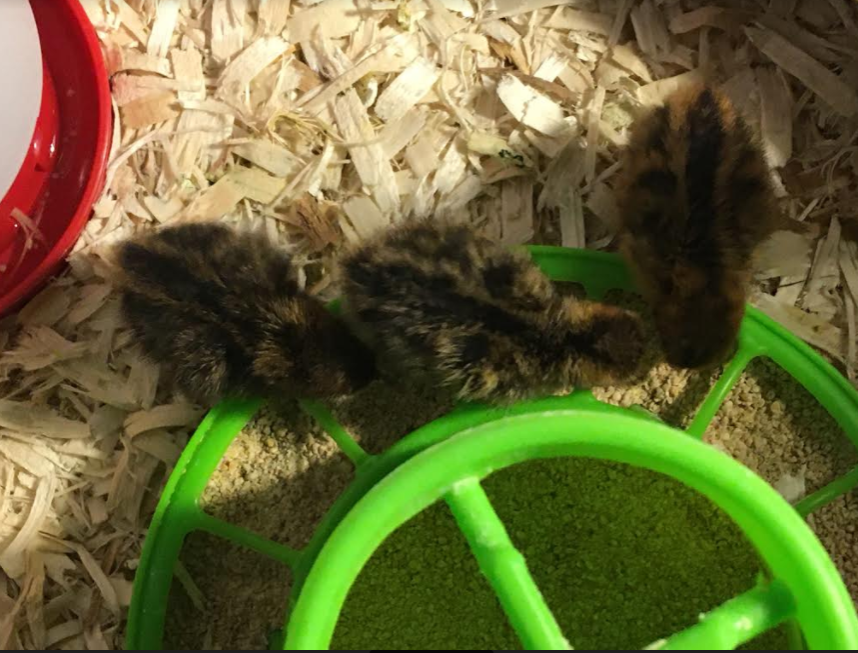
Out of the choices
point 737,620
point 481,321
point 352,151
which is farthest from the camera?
point 352,151

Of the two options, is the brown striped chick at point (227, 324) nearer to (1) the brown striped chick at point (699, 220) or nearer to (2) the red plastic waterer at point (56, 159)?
(2) the red plastic waterer at point (56, 159)

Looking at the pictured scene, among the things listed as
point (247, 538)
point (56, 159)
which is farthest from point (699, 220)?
point (56, 159)

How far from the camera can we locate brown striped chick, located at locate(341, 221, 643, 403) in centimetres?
128

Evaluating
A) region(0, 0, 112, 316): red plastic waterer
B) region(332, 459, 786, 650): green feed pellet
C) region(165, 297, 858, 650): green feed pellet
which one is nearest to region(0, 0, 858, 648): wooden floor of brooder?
region(0, 0, 112, 316): red plastic waterer

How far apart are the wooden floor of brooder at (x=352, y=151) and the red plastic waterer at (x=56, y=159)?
0.04 meters

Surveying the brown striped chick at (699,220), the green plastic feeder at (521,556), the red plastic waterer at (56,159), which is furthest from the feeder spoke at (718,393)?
the red plastic waterer at (56,159)

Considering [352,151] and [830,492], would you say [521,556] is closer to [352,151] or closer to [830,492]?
[830,492]

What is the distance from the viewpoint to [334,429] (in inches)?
55.8

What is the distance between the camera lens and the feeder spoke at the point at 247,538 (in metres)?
1.35

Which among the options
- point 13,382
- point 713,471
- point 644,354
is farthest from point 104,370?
point 713,471

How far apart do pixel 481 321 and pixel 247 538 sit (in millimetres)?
487

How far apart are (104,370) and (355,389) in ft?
1.57

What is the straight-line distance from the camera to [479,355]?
128 centimetres

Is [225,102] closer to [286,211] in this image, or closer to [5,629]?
[286,211]
